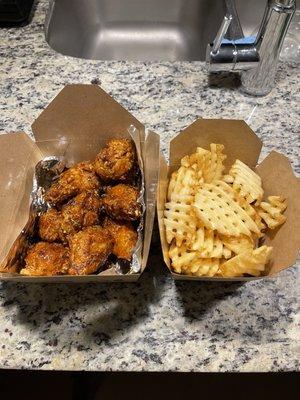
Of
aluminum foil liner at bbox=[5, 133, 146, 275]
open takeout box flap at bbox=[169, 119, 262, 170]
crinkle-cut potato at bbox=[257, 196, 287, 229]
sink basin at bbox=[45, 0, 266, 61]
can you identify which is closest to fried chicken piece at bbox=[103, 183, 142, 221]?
aluminum foil liner at bbox=[5, 133, 146, 275]

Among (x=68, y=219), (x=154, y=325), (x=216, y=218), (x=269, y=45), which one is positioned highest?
(x=269, y=45)

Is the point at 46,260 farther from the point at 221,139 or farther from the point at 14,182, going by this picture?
the point at 221,139

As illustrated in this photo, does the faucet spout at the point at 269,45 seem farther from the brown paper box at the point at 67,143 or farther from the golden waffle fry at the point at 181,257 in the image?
the golden waffle fry at the point at 181,257

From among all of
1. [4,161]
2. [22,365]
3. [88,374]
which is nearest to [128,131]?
[4,161]

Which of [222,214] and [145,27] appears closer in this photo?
[222,214]

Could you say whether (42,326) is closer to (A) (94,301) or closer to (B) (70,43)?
(A) (94,301)

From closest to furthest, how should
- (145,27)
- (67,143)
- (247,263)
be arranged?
1. (247,263)
2. (67,143)
3. (145,27)

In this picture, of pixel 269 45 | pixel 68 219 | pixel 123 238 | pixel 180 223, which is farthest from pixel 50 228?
pixel 269 45

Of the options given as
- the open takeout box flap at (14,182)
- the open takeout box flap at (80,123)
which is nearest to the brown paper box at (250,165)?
the open takeout box flap at (80,123)

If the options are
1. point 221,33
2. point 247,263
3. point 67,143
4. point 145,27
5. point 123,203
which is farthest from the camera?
point 145,27
